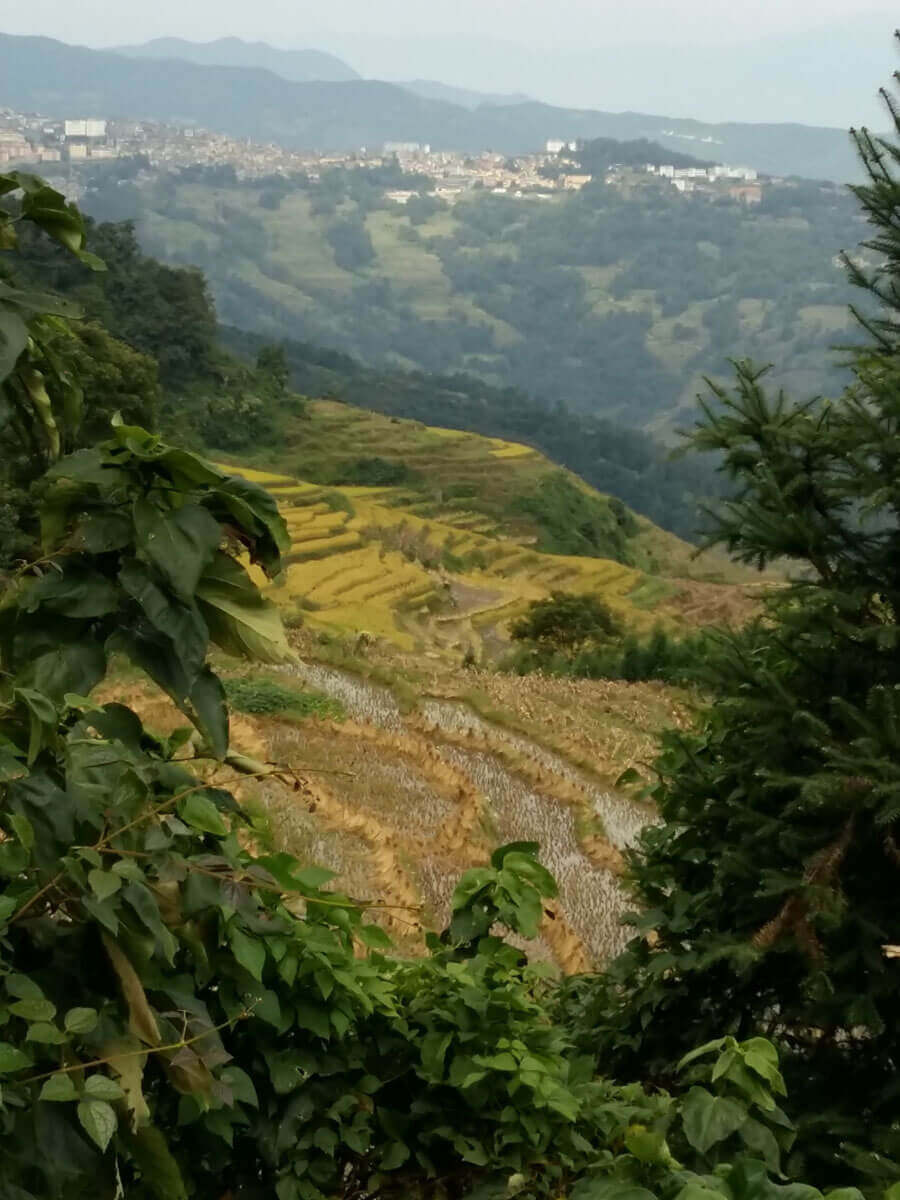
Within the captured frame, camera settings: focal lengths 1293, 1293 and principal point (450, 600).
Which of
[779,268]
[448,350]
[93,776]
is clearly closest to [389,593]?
[93,776]

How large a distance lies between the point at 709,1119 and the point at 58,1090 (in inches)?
42.0

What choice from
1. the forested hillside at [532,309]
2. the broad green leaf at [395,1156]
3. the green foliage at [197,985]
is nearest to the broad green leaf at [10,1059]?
the green foliage at [197,985]

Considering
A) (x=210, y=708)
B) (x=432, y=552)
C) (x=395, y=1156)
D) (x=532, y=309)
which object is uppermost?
(x=210, y=708)

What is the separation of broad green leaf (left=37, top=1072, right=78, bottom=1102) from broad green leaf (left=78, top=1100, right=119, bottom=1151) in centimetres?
2

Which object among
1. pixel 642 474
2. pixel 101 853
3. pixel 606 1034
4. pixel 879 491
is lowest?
pixel 642 474

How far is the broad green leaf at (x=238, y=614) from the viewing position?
69.4 inches

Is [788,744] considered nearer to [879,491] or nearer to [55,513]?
[879,491]

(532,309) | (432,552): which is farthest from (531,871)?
(532,309)

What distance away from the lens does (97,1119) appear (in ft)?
5.28

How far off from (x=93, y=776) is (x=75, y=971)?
0.28 metres

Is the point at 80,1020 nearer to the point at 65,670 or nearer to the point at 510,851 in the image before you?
the point at 65,670

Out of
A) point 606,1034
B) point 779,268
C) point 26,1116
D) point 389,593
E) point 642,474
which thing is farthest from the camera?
point 779,268

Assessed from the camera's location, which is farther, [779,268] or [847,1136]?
[779,268]

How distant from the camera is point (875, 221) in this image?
153 inches
